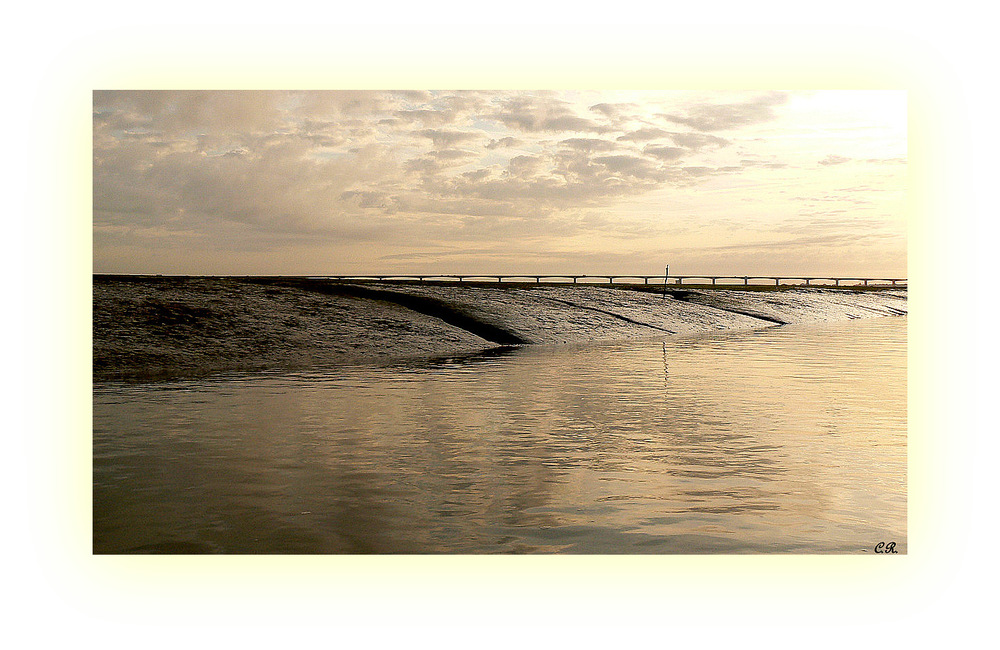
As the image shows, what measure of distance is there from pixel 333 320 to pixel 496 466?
871 cm

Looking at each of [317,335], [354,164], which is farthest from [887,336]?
[354,164]

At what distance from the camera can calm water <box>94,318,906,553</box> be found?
18.3 feet

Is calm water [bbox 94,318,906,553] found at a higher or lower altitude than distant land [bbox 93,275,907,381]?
lower

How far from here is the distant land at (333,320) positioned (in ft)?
40.3

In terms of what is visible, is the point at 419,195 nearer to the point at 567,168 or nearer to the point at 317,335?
the point at 567,168

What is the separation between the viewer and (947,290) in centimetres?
764

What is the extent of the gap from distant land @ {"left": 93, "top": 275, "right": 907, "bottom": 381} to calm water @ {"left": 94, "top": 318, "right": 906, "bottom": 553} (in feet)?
6.16

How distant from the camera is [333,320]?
49.1ft

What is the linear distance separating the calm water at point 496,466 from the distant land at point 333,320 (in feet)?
6.16

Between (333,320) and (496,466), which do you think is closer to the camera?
(496,466)

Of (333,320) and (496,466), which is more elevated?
(333,320)

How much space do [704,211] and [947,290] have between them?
3.32 meters

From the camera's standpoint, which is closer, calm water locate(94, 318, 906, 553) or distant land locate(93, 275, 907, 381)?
calm water locate(94, 318, 906, 553)
